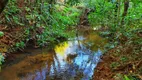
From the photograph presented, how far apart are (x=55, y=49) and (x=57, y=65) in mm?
3047

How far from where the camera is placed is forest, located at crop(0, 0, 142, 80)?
315 inches

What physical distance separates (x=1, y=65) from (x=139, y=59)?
5.55 metres

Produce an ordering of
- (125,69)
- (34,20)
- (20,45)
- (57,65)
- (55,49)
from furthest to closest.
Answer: (34,20) → (55,49) → (20,45) → (57,65) → (125,69)

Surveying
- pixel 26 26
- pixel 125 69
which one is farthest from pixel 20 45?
pixel 125 69

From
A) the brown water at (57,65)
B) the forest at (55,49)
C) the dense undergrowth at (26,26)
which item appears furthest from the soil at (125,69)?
the dense undergrowth at (26,26)

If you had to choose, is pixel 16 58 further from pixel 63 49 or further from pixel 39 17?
pixel 39 17

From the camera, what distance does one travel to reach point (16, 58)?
10.1 meters

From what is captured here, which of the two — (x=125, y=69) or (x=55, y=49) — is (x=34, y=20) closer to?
(x=55, y=49)

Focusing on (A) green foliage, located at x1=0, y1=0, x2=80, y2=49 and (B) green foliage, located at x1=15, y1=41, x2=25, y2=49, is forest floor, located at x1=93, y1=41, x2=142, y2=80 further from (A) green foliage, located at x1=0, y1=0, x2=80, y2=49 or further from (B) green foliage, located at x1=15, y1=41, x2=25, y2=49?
(A) green foliage, located at x1=0, y1=0, x2=80, y2=49

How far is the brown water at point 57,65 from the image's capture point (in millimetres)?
8250

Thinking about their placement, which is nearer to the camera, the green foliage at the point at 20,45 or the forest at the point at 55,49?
the forest at the point at 55,49

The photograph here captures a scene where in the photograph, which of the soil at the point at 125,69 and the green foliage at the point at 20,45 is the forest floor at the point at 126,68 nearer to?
the soil at the point at 125,69

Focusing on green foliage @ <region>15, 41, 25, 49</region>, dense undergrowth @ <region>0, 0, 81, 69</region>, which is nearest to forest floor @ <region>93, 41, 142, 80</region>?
dense undergrowth @ <region>0, 0, 81, 69</region>

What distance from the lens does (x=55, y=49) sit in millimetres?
12516
